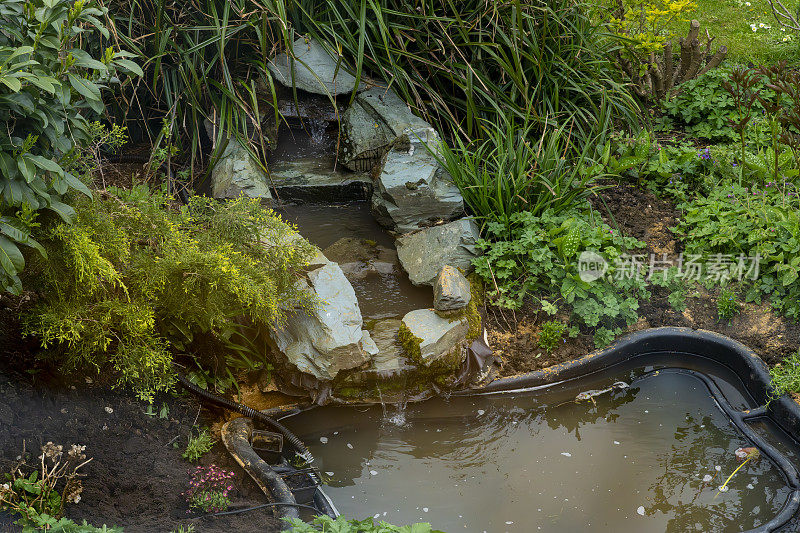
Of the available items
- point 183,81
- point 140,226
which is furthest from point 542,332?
point 183,81

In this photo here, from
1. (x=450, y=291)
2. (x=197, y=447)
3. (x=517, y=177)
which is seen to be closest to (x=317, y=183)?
(x=517, y=177)

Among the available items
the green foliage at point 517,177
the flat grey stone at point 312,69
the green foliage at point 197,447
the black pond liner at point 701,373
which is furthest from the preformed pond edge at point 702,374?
the flat grey stone at point 312,69

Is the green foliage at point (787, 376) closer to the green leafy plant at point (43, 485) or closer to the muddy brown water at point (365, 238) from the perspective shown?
the muddy brown water at point (365, 238)

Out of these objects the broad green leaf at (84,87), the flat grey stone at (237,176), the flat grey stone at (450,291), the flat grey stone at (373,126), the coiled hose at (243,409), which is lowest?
the coiled hose at (243,409)

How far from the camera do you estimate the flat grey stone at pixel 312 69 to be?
4668 mm

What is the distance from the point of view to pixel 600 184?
4.71 m

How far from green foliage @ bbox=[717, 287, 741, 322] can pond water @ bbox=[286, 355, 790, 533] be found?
33cm

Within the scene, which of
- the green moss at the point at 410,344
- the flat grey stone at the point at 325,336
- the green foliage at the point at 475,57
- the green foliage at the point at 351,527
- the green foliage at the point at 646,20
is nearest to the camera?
Result: the green foliage at the point at 351,527

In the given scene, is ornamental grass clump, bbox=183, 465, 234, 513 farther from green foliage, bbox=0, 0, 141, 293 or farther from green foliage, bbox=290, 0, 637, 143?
green foliage, bbox=290, 0, 637, 143

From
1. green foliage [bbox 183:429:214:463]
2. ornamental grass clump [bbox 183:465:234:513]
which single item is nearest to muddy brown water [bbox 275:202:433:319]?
green foliage [bbox 183:429:214:463]

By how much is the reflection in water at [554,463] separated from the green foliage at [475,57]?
200cm

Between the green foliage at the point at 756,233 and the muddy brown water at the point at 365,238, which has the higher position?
the green foliage at the point at 756,233

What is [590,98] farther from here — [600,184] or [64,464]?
[64,464]

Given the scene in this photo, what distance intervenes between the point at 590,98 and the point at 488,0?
1.01m
